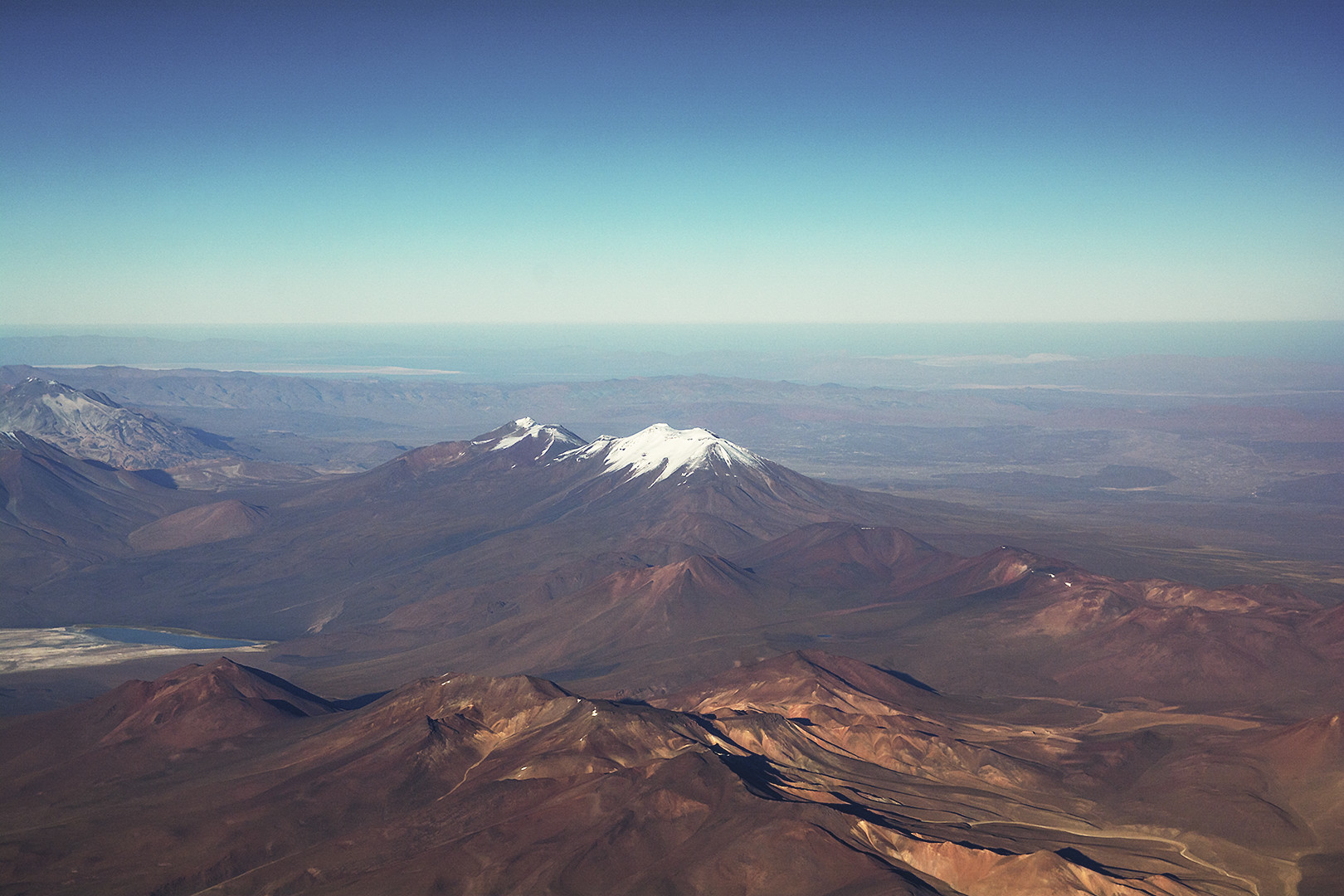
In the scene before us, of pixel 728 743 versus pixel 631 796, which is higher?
pixel 631 796

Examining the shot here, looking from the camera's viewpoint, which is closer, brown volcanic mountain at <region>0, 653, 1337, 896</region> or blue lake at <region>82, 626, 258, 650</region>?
brown volcanic mountain at <region>0, 653, 1337, 896</region>

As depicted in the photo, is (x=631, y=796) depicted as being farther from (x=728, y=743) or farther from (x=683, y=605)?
(x=683, y=605)

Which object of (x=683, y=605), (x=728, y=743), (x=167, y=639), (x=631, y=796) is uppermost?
(x=631, y=796)

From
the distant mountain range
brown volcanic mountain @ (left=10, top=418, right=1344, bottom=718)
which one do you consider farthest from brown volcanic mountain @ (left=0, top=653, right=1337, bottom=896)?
brown volcanic mountain @ (left=10, top=418, right=1344, bottom=718)

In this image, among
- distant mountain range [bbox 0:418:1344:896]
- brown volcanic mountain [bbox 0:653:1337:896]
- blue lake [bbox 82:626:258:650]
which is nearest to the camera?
brown volcanic mountain [bbox 0:653:1337:896]

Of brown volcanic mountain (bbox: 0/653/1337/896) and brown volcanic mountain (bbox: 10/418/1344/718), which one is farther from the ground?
brown volcanic mountain (bbox: 0/653/1337/896)

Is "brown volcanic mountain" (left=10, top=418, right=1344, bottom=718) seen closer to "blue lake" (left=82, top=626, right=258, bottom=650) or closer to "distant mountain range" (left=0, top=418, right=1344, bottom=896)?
"distant mountain range" (left=0, top=418, right=1344, bottom=896)

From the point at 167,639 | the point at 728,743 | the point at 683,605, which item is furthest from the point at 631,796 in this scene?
the point at 167,639
